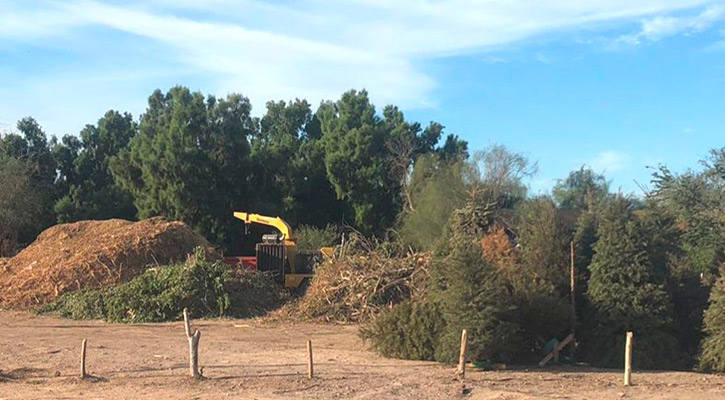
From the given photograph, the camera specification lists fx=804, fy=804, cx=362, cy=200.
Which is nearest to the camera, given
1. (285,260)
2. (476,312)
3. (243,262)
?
(476,312)

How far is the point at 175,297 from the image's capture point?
988 inches

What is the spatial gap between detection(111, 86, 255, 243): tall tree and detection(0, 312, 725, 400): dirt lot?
2384 centimetres

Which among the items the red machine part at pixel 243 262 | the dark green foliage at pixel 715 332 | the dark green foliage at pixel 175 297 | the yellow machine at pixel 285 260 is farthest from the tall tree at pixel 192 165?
the dark green foliage at pixel 715 332

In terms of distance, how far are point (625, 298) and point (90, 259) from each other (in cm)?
2033

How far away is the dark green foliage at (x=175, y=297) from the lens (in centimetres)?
2498

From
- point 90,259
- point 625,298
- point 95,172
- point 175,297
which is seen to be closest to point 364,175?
point 95,172

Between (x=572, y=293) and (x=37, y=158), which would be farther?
(x=37, y=158)

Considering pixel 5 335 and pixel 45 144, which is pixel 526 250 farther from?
pixel 45 144

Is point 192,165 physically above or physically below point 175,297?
above

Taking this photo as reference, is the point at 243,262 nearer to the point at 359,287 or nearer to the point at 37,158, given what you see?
the point at 359,287

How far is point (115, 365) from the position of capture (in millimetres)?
Result: 15461

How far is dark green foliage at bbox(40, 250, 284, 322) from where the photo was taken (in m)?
25.0

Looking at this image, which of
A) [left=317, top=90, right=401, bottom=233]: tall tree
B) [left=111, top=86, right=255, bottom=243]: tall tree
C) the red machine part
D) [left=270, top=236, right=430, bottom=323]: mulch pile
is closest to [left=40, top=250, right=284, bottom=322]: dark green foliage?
[left=270, top=236, right=430, bottom=323]: mulch pile

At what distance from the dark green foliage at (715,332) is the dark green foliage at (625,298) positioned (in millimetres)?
705
